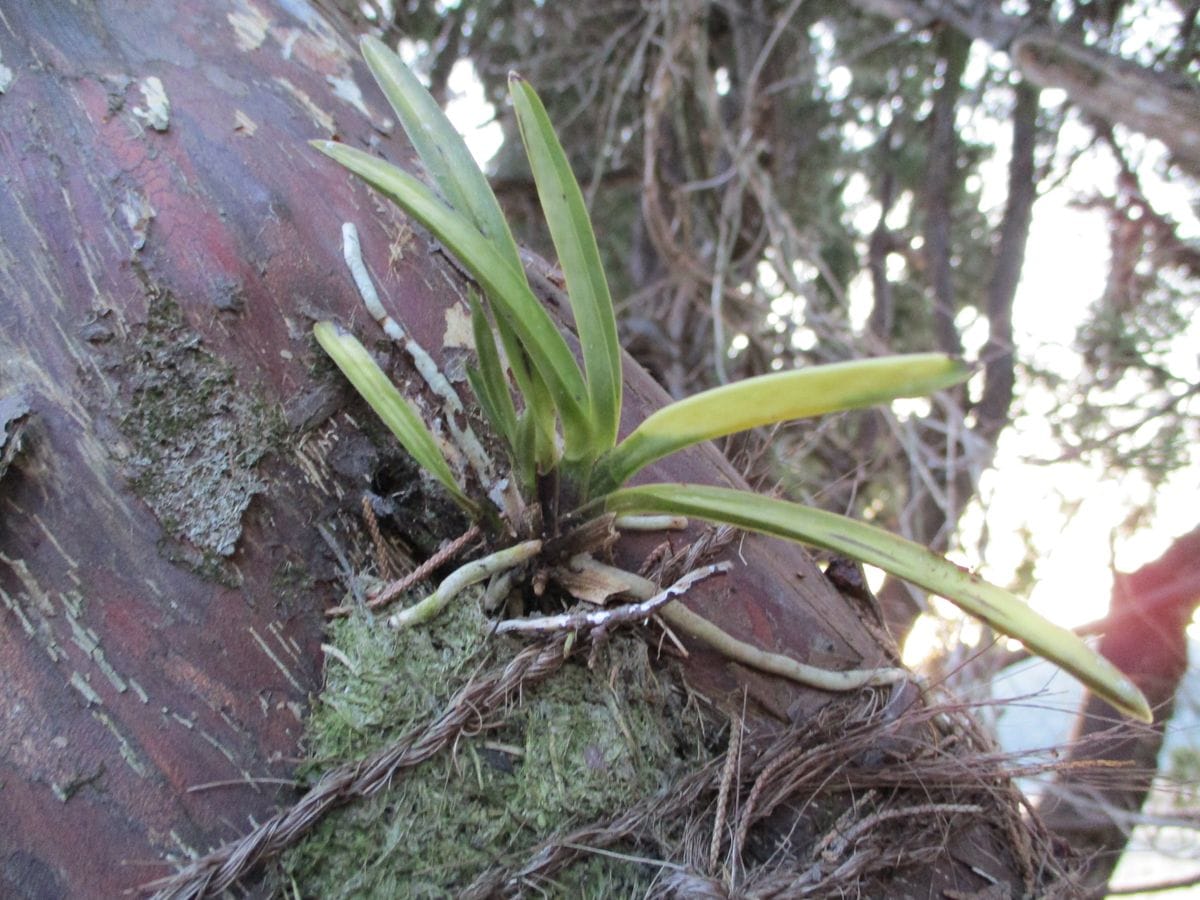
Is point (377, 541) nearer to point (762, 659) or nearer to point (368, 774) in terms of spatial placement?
point (368, 774)

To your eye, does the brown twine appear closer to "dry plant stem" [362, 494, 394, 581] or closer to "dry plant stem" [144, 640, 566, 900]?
"dry plant stem" [144, 640, 566, 900]

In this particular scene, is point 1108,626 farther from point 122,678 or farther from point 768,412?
point 122,678

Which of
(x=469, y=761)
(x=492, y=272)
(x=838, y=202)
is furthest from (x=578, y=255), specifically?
(x=838, y=202)

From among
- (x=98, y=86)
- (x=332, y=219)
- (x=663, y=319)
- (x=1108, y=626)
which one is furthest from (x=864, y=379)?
(x=663, y=319)

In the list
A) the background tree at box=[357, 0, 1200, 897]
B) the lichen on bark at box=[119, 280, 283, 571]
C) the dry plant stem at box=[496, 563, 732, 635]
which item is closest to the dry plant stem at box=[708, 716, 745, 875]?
the dry plant stem at box=[496, 563, 732, 635]

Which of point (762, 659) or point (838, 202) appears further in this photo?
point (838, 202)

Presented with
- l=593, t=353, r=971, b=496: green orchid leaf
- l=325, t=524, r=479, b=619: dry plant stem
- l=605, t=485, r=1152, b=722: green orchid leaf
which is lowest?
l=605, t=485, r=1152, b=722: green orchid leaf

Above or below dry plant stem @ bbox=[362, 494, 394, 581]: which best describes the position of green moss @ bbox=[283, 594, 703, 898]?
below
